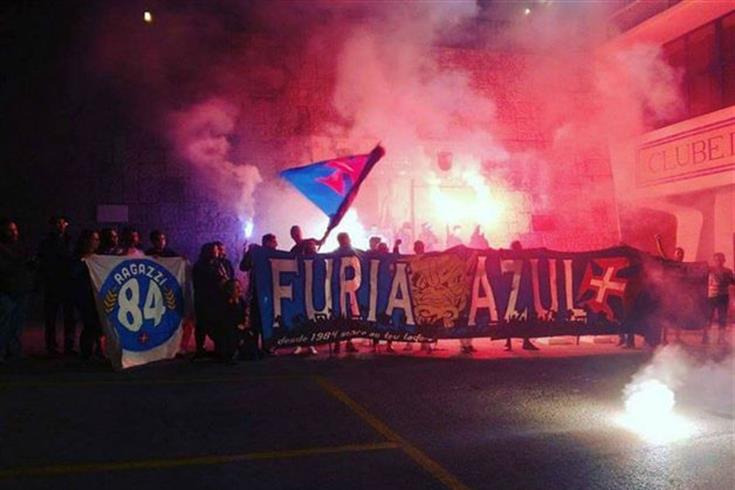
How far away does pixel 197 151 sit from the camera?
9.77 m

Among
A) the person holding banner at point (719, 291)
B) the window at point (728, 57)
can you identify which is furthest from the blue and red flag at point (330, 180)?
the window at point (728, 57)

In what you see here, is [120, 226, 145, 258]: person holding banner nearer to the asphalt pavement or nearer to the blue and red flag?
the asphalt pavement

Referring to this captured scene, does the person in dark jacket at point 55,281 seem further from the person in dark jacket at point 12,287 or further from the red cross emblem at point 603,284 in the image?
the red cross emblem at point 603,284

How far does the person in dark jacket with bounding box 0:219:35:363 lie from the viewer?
5777mm

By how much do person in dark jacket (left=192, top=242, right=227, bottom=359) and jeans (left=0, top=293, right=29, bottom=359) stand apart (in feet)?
5.33

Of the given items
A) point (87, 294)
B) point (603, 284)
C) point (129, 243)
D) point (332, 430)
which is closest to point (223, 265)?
point (129, 243)

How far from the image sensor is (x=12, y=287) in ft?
19.1

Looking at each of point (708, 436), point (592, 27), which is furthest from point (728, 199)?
point (708, 436)

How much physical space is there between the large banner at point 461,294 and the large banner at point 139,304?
2.70 feet

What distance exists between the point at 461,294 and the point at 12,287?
4.53m

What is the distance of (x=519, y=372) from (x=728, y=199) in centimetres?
726

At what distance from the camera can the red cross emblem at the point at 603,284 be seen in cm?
739

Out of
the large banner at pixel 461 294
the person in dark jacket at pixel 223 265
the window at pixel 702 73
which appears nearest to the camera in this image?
the person in dark jacket at pixel 223 265

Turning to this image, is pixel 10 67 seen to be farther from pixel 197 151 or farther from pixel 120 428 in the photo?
pixel 120 428
